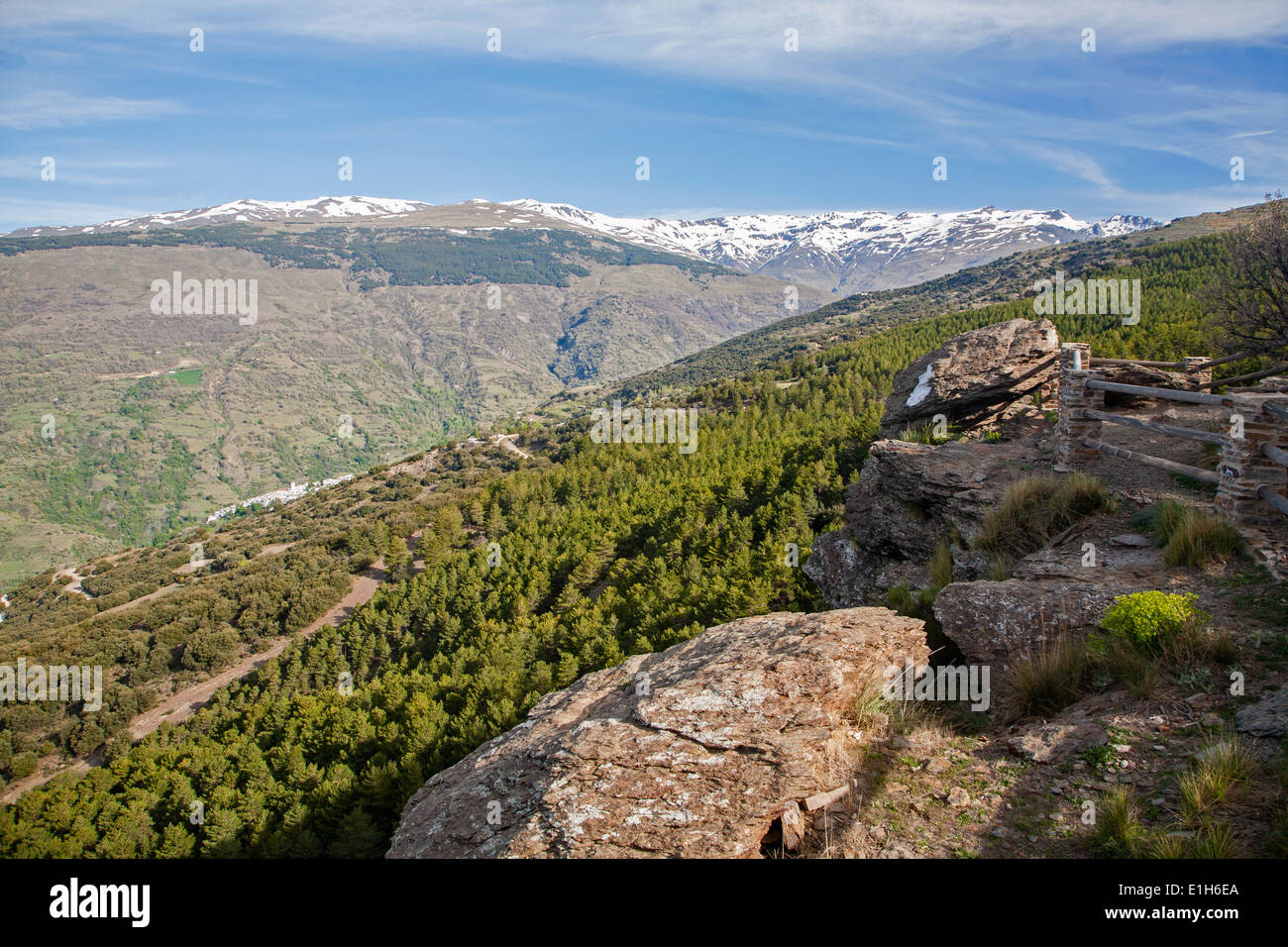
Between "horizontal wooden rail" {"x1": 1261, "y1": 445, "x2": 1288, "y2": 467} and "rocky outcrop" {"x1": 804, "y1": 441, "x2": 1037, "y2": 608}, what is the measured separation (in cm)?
471

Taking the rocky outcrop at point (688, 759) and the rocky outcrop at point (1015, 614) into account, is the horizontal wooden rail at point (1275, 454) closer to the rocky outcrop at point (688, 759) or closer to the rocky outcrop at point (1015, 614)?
the rocky outcrop at point (1015, 614)

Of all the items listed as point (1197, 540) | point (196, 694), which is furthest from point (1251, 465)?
point (196, 694)

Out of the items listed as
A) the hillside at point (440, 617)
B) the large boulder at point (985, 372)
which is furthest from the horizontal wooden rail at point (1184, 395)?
the hillside at point (440, 617)

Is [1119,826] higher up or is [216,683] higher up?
[1119,826]

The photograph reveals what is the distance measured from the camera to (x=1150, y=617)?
23.3 ft

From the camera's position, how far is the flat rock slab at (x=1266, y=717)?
550 centimetres

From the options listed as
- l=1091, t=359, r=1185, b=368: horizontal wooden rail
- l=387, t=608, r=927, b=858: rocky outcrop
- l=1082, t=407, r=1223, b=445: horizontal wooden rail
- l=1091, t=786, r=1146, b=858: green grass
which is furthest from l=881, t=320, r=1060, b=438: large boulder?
l=1091, t=786, r=1146, b=858: green grass

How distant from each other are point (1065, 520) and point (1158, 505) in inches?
56.3

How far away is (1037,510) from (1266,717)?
6.94 meters

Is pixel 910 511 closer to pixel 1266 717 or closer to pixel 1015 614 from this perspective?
pixel 1015 614

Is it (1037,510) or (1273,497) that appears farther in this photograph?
(1037,510)

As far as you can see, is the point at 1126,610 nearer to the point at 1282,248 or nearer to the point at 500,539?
the point at 1282,248
